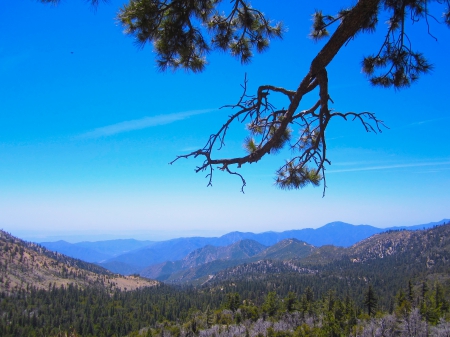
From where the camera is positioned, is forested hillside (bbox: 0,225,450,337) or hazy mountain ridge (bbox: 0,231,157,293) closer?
forested hillside (bbox: 0,225,450,337)

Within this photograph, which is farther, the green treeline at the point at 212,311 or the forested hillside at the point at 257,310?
the green treeline at the point at 212,311

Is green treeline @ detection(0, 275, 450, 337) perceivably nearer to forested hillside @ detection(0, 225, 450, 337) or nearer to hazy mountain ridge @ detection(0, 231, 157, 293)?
forested hillside @ detection(0, 225, 450, 337)

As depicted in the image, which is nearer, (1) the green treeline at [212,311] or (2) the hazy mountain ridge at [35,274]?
(1) the green treeline at [212,311]

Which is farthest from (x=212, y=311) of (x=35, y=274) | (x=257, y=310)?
(x=35, y=274)

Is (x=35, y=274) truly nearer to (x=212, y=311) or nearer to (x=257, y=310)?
(x=212, y=311)

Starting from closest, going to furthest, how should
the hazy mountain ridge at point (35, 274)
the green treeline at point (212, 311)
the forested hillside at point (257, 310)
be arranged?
1. the forested hillside at point (257, 310)
2. the green treeline at point (212, 311)
3. the hazy mountain ridge at point (35, 274)

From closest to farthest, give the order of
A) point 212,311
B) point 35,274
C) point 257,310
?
point 257,310
point 212,311
point 35,274

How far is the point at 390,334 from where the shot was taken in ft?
94.4

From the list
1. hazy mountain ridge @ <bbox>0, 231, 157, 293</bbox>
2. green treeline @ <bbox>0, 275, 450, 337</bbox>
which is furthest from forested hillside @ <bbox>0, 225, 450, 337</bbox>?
hazy mountain ridge @ <bbox>0, 231, 157, 293</bbox>

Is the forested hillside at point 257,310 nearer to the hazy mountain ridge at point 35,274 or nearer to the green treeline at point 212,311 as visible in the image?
the green treeline at point 212,311

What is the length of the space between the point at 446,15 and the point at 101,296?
155 m

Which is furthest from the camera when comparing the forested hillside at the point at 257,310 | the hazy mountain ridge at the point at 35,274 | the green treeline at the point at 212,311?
the hazy mountain ridge at the point at 35,274

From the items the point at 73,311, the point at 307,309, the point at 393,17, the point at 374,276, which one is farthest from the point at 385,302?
the point at 393,17

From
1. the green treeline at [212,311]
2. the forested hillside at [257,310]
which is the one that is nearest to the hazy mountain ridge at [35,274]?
the forested hillside at [257,310]
